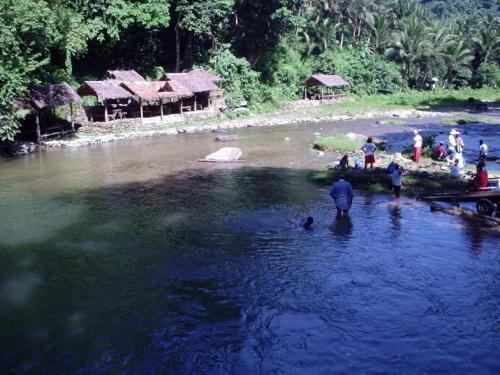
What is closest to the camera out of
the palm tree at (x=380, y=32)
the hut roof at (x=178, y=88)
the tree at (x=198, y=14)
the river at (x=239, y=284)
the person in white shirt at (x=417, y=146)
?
the river at (x=239, y=284)

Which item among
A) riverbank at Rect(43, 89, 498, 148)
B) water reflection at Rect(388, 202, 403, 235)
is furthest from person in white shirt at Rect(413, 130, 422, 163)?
riverbank at Rect(43, 89, 498, 148)

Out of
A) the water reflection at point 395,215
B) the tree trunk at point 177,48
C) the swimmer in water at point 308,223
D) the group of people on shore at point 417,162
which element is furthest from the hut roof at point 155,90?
the swimmer in water at point 308,223

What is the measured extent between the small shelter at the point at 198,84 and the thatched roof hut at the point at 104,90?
4.92m

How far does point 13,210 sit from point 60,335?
1042cm

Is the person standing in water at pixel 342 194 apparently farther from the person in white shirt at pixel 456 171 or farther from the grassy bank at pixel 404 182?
the person in white shirt at pixel 456 171

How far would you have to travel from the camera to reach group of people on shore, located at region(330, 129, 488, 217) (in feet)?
52.7

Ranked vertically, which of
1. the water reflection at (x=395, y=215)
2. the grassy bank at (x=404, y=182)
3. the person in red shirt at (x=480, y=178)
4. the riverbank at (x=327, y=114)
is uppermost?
the riverbank at (x=327, y=114)

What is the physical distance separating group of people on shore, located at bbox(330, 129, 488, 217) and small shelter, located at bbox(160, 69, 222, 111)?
832 inches

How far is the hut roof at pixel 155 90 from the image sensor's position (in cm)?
3691

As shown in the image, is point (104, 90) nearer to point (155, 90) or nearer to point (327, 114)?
point (155, 90)

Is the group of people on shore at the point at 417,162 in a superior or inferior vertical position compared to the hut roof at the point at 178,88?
inferior

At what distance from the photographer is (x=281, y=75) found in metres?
56.7

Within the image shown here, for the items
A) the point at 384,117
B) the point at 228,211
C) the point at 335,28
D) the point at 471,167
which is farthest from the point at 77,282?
the point at 335,28

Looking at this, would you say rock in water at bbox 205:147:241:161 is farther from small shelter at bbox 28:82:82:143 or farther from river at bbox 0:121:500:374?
small shelter at bbox 28:82:82:143
